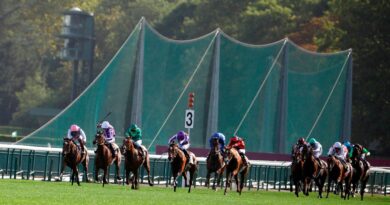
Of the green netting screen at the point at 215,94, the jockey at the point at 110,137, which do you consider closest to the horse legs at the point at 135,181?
the jockey at the point at 110,137

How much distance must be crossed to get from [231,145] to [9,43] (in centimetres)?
6475

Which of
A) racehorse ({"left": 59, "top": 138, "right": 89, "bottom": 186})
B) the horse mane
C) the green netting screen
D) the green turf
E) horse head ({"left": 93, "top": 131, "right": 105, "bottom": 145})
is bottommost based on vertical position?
the green turf

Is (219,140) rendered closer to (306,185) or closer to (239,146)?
(239,146)

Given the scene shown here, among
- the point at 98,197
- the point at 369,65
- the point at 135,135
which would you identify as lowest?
the point at 98,197

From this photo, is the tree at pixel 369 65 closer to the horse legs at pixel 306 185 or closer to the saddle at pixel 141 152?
the horse legs at pixel 306 185

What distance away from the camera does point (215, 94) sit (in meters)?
46.2

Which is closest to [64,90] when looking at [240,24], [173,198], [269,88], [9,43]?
[9,43]

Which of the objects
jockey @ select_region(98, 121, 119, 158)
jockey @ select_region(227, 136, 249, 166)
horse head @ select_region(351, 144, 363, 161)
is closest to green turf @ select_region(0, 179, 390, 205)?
jockey @ select_region(98, 121, 119, 158)

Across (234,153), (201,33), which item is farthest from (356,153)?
(201,33)

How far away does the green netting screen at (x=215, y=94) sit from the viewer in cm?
4481

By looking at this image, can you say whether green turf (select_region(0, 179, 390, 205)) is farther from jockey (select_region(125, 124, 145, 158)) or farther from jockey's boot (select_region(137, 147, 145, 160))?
jockey (select_region(125, 124, 145, 158))

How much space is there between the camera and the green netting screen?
4481 centimetres

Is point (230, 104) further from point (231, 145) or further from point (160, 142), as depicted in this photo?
point (231, 145)

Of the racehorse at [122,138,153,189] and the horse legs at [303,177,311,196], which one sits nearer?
the racehorse at [122,138,153,189]
